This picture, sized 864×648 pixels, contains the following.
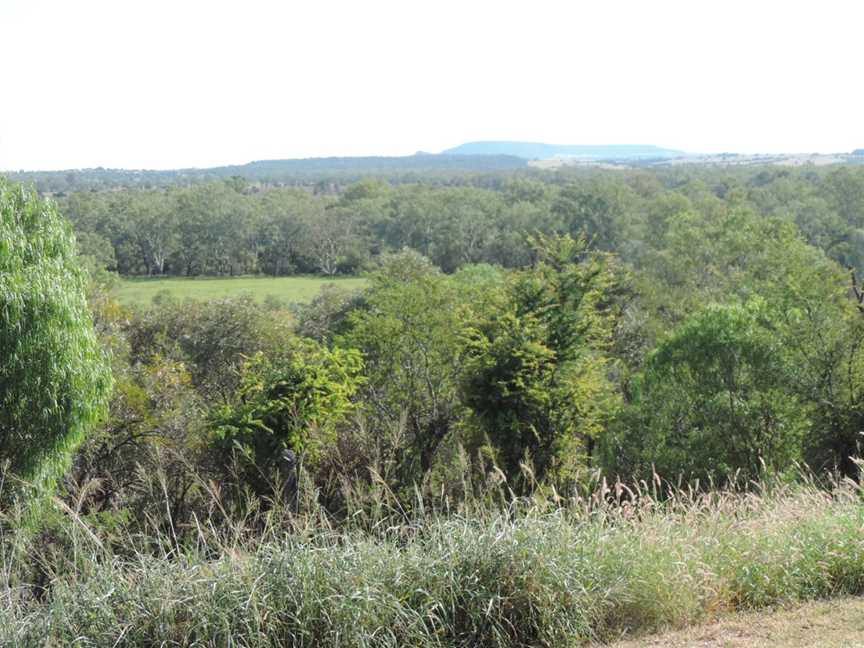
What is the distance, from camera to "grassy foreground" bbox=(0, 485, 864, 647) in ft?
16.6

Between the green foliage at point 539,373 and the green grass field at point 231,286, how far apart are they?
33526mm

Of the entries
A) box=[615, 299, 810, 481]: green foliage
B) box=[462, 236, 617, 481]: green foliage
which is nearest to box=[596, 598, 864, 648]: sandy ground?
box=[462, 236, 617, 481]: green foliage

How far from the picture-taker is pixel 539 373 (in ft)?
59.2

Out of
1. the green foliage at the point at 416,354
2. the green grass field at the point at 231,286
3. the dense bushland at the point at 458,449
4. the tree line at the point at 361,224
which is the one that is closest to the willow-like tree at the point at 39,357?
the dense bushland at the point at 458,449

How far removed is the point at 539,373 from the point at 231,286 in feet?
160

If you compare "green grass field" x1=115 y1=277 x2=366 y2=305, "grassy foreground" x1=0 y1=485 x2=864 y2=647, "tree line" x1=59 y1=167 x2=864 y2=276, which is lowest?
"green grass field" x1=115 y1=277 x2=366 y2=305

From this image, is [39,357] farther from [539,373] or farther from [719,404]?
[719,404]

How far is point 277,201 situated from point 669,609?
8434 cm

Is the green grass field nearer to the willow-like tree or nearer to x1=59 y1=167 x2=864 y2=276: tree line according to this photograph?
x1=59 y1=167 x2=864 y2=276: tree line

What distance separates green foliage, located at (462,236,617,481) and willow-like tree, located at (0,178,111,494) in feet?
26.6

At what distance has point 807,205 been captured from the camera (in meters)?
59.4

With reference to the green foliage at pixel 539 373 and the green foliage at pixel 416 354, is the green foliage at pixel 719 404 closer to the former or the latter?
the green foliage at pixel 539 373

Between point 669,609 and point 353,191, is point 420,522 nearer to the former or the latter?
point 669,609

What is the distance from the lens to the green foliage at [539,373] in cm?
1764
